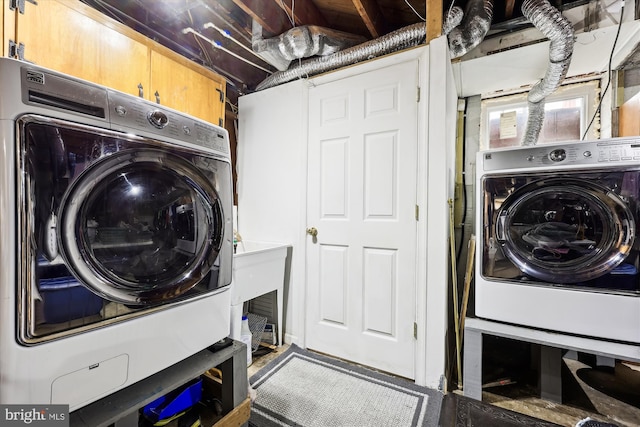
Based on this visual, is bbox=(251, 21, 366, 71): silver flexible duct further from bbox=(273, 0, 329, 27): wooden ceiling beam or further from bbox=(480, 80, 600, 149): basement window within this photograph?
bbox=(480, 80, 600, 149): basement window

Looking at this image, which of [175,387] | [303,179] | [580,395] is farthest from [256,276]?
[580,395]

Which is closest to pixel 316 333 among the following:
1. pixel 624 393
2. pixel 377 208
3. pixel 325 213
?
pixel 325 213

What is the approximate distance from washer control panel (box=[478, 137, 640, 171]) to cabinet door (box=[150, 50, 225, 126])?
183 centimetres

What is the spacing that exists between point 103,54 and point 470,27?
7.03 ft

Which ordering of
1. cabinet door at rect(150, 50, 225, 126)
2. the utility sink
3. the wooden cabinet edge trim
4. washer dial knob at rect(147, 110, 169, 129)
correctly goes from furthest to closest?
the utility sink < cabinet door at rect(150, 50, 225, 126) < the wooden cabinet edge trim < washer dial knob at rect(147, 110, 169, 129)

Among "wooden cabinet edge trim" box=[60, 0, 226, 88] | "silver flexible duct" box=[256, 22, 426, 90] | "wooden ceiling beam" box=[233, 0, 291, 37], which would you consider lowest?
"wooden cabinet edge trim" box=[60, 0, 226, 88]

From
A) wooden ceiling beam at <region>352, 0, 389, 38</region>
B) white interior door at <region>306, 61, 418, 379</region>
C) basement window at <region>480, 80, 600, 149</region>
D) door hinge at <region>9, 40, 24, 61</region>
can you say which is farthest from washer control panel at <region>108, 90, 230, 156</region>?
basement window at <region>480, 80, 600, 149</region>

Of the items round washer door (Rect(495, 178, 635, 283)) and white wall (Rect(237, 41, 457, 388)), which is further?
white wall (Rect(237, 41, 457, 388))

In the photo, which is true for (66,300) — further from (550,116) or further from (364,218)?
(550,116)

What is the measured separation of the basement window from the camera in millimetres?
2180

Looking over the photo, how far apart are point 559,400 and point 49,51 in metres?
3.17

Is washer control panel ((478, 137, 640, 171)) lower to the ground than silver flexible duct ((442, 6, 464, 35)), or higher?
lower

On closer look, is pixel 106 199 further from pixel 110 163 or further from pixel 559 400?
pixel 559 400

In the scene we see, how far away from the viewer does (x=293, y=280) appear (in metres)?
2.21
